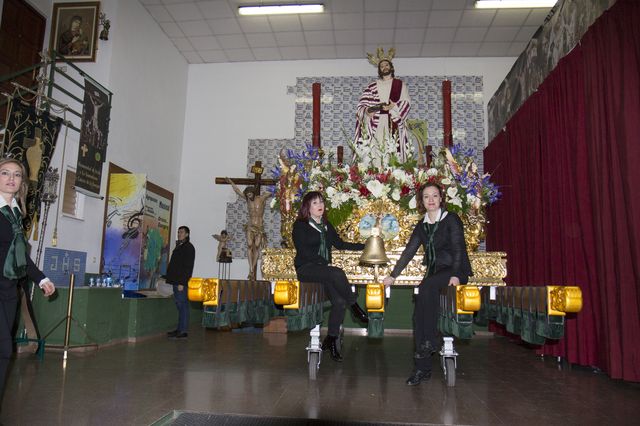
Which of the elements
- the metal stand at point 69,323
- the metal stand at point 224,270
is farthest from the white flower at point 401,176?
the metal stand at point 224,270

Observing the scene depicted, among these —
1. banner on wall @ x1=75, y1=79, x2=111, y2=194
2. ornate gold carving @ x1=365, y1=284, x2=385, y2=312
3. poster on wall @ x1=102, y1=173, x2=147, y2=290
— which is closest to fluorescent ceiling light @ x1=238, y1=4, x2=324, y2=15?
banner on wall @ x1=75, y1=79, x2=111, y2=194

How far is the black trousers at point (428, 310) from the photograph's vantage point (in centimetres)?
361

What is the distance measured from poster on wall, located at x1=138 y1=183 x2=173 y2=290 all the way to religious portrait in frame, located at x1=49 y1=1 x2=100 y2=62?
257cm

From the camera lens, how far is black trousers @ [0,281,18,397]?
2658mm

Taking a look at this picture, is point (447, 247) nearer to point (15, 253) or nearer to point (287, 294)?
point (287, 294)

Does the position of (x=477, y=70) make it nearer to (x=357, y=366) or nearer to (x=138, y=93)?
(x=138, y=93)

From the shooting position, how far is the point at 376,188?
447 cm

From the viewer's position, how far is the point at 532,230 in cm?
637

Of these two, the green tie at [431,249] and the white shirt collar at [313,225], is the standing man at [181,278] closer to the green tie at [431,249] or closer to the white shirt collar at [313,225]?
the white shirt collar at [313,225]

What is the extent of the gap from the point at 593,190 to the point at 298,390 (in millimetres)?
3330

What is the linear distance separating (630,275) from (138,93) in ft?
26.8

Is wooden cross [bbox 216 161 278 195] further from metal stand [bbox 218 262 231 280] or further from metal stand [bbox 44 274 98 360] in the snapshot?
metal stand [bbox 44 274 98 360]

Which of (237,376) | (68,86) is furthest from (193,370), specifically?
(68,86)

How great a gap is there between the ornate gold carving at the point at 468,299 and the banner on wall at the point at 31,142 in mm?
4998
